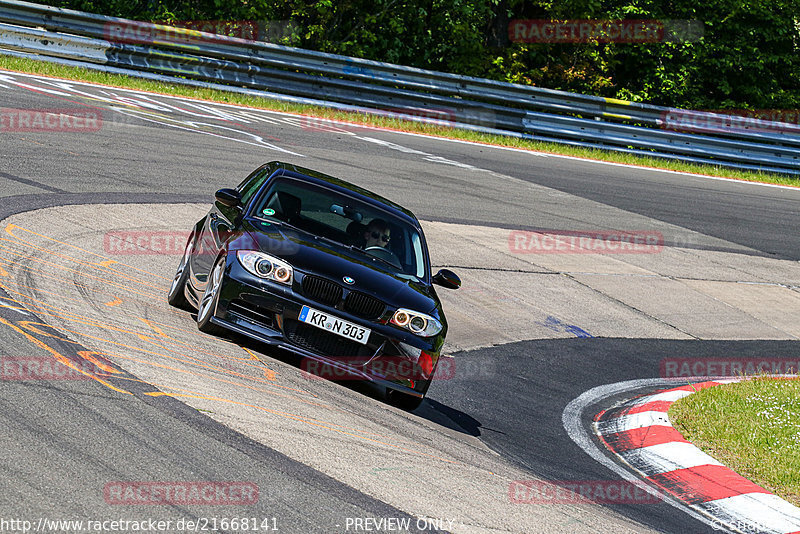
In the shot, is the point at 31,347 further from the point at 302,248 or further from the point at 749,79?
the point at 749,79

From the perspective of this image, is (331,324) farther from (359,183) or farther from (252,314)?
(359,183)

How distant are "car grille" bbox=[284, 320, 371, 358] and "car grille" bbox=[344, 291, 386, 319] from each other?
0.77 feet

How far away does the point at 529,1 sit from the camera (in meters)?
27.5

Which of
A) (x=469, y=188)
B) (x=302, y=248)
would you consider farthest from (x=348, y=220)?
(x=469, y=188)

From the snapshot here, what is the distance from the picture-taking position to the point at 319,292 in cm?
700

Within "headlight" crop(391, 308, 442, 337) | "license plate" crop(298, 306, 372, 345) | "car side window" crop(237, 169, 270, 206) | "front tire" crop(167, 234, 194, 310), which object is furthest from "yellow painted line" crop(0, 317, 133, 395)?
"car side window" crop(237, 169, 270, 206)

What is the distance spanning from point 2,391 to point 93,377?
2.04 ft

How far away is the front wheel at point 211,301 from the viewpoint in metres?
7.14

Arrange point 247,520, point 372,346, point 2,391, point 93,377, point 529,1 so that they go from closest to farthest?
1. point 247,520
2. point 2,391
3. point 93,377
4. point 372,346
5. point 529,1

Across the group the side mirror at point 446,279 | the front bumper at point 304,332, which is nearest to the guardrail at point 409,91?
the side mirror at point 446,279

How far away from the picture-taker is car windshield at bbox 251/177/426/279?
7.98 m

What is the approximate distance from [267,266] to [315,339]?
638 millimetres

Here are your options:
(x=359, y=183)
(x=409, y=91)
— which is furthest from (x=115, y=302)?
(x=409, y=91)

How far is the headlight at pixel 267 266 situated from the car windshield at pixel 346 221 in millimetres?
830
